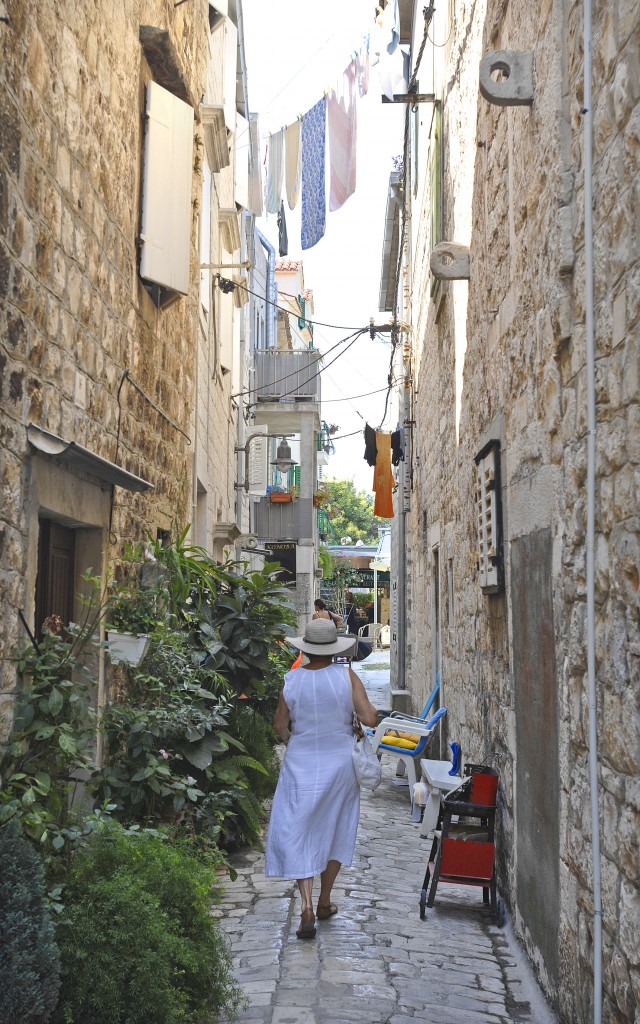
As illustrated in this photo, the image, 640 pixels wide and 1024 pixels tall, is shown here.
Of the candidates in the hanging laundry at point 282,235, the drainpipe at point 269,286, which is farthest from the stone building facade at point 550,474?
the drainpipe at point 269,286

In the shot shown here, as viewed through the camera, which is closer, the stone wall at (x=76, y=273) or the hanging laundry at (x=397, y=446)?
the stone wall at (x=76, y=273)

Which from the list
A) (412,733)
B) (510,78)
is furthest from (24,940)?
(412,733)

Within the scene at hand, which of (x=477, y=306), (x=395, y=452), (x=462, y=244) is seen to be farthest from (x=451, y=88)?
(x=395, y=452)

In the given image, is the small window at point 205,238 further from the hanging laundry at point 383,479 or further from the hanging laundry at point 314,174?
the hanging laundry at point 383,479

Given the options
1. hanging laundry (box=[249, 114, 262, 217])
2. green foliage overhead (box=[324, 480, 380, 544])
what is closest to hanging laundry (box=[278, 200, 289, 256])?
hanging laundry (box=[249, 114, 262, 217])

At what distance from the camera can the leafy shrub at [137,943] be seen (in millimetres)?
2924

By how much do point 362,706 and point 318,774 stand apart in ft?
1.29

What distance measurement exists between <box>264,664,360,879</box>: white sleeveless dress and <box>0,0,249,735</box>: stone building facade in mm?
1294

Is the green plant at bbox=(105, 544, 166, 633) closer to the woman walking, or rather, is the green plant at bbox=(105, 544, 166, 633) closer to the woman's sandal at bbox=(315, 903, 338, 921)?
the woman walking

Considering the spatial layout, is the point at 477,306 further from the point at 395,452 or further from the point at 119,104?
the point at 395,452

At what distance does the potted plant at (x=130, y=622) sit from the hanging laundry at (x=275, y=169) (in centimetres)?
756

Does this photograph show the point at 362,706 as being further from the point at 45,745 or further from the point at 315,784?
the point at 45,745

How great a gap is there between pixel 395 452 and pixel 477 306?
35.8 feet

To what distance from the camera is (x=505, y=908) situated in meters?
4.97
